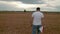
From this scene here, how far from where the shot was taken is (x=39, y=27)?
12.4m

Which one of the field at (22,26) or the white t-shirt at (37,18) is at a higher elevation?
the white t-shirt at (37,18)

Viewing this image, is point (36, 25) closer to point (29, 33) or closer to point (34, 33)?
point (34, 33)

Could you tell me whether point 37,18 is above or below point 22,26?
above

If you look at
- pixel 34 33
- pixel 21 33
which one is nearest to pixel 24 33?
pixel 21 33

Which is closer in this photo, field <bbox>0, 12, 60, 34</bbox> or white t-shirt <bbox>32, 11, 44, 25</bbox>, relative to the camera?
white t-shirt <bbox>32, 11, 44, 25</bbox>

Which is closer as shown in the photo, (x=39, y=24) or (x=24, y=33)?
(x=39, y=24)

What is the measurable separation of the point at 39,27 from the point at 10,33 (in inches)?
123

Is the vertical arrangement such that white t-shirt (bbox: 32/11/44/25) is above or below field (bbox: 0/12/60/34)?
above

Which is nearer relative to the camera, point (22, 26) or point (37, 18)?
point (37, 18)

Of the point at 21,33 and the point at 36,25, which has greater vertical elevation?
the point at 36,25

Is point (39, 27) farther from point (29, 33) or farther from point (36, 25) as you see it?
point (29, 33)

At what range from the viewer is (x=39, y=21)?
484 inches

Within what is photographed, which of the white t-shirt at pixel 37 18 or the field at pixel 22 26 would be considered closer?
the white t-shirt at pixel 37 18

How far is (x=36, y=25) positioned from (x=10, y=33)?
314cm
